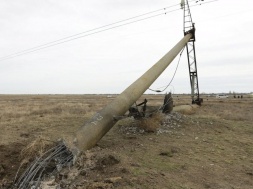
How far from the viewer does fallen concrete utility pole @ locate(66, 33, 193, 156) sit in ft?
32.5

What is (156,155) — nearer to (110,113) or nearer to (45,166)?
(110,113)

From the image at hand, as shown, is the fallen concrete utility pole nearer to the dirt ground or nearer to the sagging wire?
the sagging wire

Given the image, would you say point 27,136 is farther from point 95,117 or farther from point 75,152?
point 75,152

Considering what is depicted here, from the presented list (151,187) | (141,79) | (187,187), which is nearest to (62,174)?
(151,187)

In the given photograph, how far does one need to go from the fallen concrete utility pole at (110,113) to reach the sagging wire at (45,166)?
0.27 m

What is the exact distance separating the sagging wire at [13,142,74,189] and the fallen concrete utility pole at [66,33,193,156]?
27 cm

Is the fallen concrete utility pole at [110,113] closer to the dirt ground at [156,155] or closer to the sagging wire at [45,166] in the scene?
the sagging wire at [45,166]

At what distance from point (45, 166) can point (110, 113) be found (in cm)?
312

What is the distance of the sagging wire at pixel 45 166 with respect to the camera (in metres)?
8.44

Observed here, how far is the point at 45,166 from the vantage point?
9.01 m

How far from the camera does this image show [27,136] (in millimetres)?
13516

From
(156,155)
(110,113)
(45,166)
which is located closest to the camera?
(45,166)

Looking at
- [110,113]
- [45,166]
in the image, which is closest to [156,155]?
[110,113]

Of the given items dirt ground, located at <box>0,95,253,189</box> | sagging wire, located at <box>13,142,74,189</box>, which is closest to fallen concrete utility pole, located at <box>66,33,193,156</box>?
sagging wire, located at <box>13,142,74,189</box>
